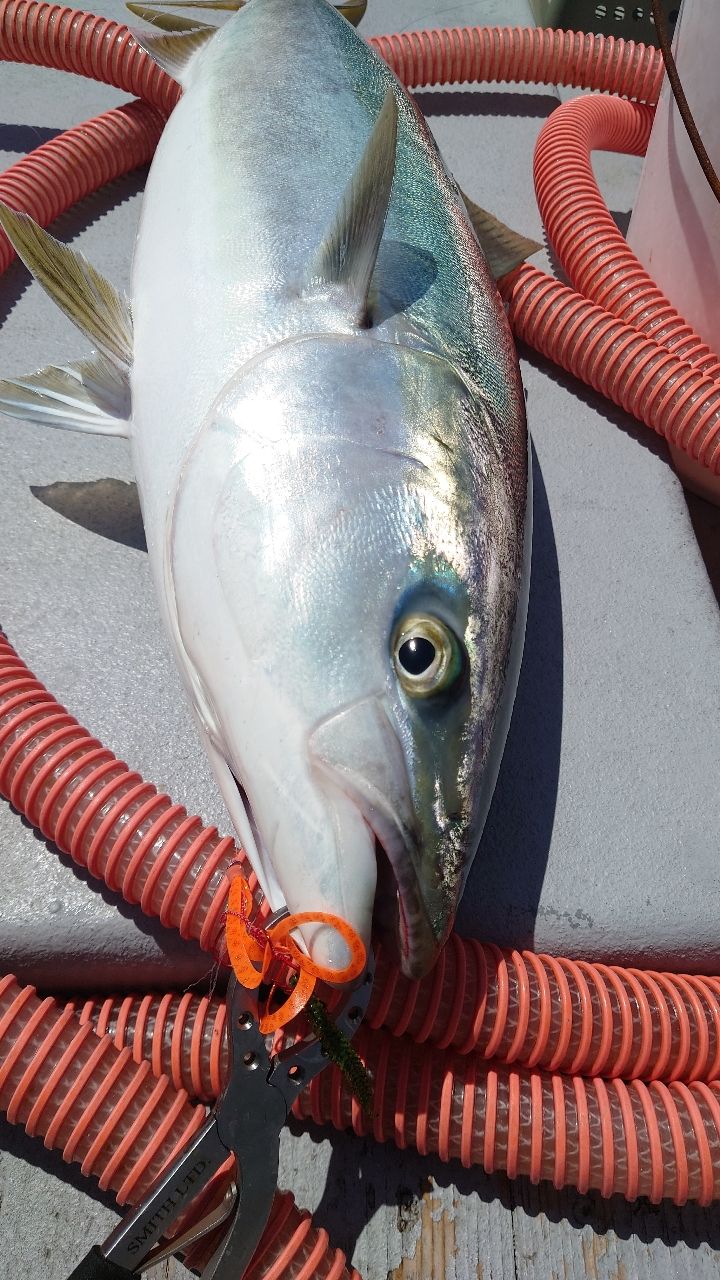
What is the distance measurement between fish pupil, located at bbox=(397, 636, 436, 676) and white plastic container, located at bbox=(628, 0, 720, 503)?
1.49m

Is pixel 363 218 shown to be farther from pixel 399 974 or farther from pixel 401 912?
pixel 399 974

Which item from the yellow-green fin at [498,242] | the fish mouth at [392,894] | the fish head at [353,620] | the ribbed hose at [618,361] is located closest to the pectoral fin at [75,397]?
the fish head at [353,620]

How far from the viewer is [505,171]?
127 inches

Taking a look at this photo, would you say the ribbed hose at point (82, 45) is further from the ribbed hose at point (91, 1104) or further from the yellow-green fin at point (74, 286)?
the ribbed hose at point (91, 1104)

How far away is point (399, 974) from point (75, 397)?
1221mm

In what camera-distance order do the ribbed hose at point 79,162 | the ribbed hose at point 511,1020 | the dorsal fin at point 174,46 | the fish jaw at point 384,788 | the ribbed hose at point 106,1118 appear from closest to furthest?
the fish jaw at point 384,788, the ribbed hose at point 106,1118, the ribbed hose at point 511,1020, the dorsal fin at point 174,46, the ribbed hose at point 79,162

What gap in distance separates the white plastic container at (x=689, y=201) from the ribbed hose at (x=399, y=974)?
1.44 meters

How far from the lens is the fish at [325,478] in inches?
45.6

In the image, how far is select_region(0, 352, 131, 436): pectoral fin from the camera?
175 centimetres

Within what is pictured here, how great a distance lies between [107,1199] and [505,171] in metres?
3.14

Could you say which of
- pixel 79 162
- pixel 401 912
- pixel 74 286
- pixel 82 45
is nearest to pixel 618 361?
pixel 74 286

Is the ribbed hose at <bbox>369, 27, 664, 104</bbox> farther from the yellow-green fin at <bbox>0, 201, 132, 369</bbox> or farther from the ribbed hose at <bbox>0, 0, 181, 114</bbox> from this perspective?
the yellow-green fin at <bbox>0, 201, 132, 369</bbox>

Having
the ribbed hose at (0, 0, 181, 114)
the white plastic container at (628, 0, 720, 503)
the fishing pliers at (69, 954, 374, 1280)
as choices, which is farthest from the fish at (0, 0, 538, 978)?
the ribbed hose at (0, 0, 181, 114)

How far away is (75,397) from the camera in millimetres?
1837
